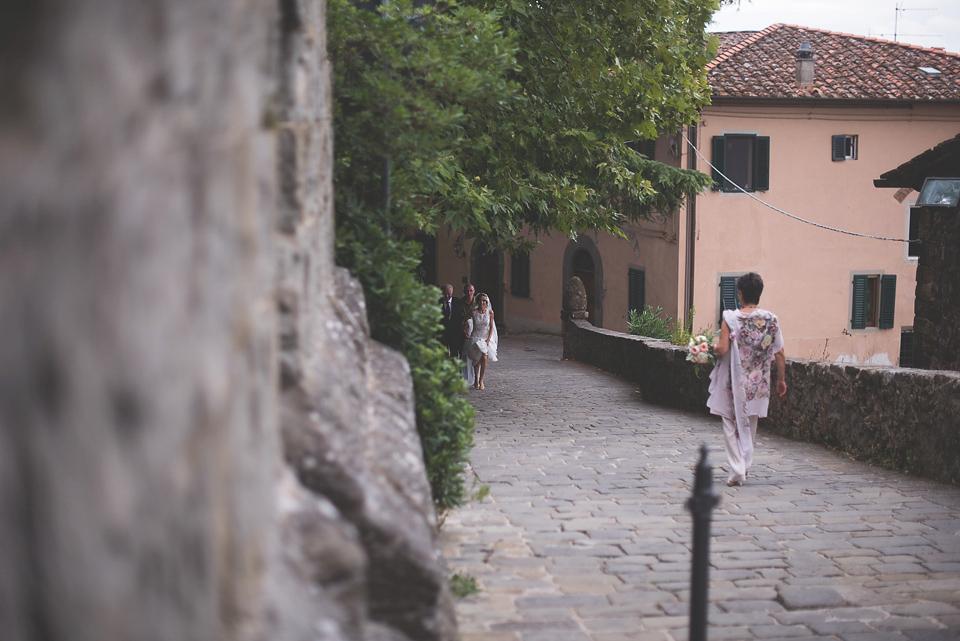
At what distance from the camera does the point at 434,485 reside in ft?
15.4

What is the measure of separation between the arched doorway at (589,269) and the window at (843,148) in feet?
21.6

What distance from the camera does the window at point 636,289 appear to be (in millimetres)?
24344

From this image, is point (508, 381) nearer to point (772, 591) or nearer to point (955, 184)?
point (955, 184)

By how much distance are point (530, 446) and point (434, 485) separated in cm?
456

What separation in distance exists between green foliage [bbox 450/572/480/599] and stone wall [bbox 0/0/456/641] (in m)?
2.30

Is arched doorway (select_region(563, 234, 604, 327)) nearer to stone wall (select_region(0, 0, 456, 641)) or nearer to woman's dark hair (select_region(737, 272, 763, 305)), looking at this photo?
woman's dark hair (select_region(737, 272, 763, 305))

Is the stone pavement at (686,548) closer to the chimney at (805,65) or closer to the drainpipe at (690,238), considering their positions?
the drainpipe at (690,238)

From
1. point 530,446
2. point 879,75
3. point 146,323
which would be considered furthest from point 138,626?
Answer: point 879,75

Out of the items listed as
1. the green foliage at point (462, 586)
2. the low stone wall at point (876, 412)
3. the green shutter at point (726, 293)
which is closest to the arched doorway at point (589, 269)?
the green shutter at point (726, 293)

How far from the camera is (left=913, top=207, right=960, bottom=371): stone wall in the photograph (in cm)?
1084

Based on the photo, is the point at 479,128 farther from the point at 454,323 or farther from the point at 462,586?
the point at 462,586

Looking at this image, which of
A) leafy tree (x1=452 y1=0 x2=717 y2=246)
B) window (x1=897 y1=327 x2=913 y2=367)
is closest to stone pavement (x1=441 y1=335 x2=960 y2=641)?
leafy tree (x1=452 y1=0 x2=717 y2=246)

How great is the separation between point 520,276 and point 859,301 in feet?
34.8

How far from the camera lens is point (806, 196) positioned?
77.4 feet
